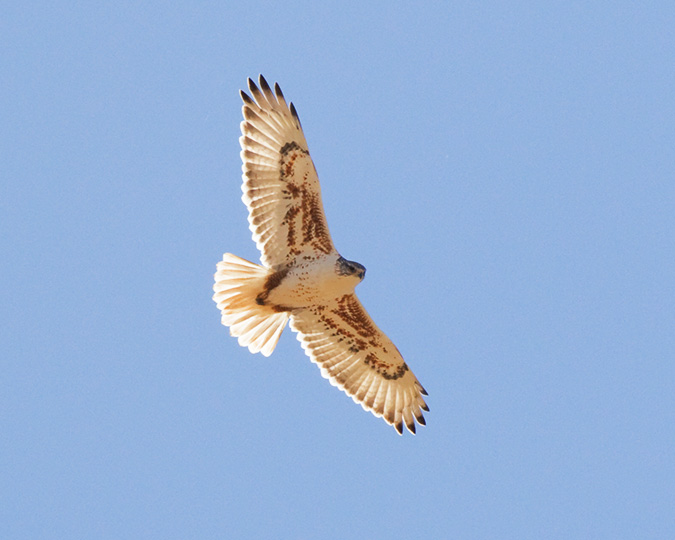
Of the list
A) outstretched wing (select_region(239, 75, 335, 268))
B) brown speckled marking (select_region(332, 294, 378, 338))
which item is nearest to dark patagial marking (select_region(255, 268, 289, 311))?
outstretched wing (select_region(239, 75, 335, 268))

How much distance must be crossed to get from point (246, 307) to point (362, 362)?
156 centimetres

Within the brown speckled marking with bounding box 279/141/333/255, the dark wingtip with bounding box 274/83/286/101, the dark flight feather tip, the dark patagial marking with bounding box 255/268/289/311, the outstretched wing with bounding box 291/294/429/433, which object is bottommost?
the dark patagial marking with bounding box 255/268/289/311

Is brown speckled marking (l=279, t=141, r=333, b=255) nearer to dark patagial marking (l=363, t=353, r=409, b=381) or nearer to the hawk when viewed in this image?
the hawk

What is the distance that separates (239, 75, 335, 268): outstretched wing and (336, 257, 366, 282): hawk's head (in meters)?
0.34

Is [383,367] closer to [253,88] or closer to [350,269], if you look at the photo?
[350,269]

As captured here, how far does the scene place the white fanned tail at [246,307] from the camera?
10805 millimetres

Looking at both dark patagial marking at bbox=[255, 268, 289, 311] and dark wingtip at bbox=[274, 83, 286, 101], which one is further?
dark patagial marking at bbox=[255, 268, 289, 311]

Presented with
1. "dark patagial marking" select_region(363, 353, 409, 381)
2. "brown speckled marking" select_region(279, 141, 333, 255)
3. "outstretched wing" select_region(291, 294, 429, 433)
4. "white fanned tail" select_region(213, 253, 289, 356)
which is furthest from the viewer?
"dark patagial marking" select_region(363, 353, 409, 381)

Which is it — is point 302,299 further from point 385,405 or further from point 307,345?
point 385,405

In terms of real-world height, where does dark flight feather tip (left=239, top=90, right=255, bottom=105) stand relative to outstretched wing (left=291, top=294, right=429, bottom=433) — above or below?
above

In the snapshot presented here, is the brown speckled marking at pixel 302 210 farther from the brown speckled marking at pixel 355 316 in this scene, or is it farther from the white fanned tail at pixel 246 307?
the brown speckled marking at pixel 355 316

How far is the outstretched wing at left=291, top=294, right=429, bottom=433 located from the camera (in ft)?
37.9

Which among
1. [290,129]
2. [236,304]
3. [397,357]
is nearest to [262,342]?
[236,304]

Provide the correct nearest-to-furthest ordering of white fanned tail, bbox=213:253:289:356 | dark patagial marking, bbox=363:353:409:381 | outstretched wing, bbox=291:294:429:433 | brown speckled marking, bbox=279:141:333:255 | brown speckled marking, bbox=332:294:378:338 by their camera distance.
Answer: brown speckled marking, bbox=279:141:333:255
white fanned tail, bbox=213:253:289:356
brown speckled marking, bbox=332:294:378:338
outstretched wing, bbox=291:294:429:433
dark patagial marking, bbox=363:353:409:381
